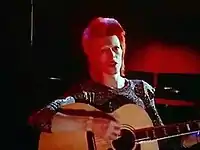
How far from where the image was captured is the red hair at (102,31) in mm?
1312

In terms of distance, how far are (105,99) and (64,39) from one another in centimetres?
21

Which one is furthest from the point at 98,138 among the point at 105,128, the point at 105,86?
the point at 105,86

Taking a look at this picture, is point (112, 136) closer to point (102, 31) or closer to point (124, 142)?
point (124, 142)

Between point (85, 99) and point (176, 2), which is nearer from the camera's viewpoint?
point (85, 99)

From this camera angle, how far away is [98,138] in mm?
1256

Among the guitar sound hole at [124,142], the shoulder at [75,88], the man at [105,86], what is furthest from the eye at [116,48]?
the guitar sound hole at [124,142]

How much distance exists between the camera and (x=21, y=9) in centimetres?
137

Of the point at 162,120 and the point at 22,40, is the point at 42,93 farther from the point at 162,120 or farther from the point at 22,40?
the point at 162,120

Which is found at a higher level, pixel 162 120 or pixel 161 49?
pixel 161 49

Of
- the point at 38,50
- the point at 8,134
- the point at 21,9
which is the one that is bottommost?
Result: the point at 8,134

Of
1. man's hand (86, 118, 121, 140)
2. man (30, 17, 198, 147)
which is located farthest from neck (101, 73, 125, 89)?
man's hand (86, 118, 121, 140)

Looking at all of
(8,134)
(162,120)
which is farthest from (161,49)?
(8,134)

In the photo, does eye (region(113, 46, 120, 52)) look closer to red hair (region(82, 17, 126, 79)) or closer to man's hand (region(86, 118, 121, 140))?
red hair (region(82, 17, 126, 79))

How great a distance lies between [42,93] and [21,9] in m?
0.26
